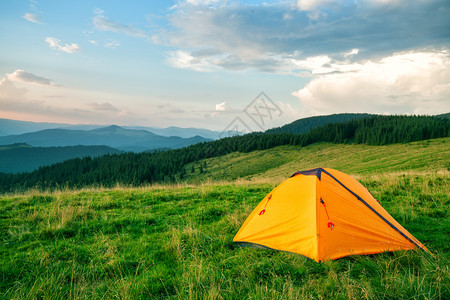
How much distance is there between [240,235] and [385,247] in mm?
3130

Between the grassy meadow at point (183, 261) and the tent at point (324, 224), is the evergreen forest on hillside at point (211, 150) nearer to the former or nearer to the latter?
the grassy meadow at point (183, 261)

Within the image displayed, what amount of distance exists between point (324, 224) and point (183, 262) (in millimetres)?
3117

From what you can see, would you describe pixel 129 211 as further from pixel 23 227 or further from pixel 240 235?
pixel 240 235

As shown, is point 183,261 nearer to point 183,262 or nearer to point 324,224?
point 183,262

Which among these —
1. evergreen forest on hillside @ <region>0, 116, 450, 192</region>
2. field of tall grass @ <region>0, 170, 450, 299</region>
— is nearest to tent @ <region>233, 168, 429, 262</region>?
field of tall grass @ <region>0, 170, 450, 299</region>

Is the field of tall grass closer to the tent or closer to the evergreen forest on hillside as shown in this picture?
the tent

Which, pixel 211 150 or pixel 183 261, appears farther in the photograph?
pixel 211 150

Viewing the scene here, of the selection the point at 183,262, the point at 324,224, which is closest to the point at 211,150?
the point at 324,224

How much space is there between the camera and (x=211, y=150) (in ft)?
331

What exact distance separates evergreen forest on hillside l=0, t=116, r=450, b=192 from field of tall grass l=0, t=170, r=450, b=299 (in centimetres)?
6261

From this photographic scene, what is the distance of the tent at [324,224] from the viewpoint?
4.93m

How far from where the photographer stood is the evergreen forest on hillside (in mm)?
66025

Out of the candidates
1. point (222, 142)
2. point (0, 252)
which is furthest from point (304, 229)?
point (222, 142)

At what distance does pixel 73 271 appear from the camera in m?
4.10
